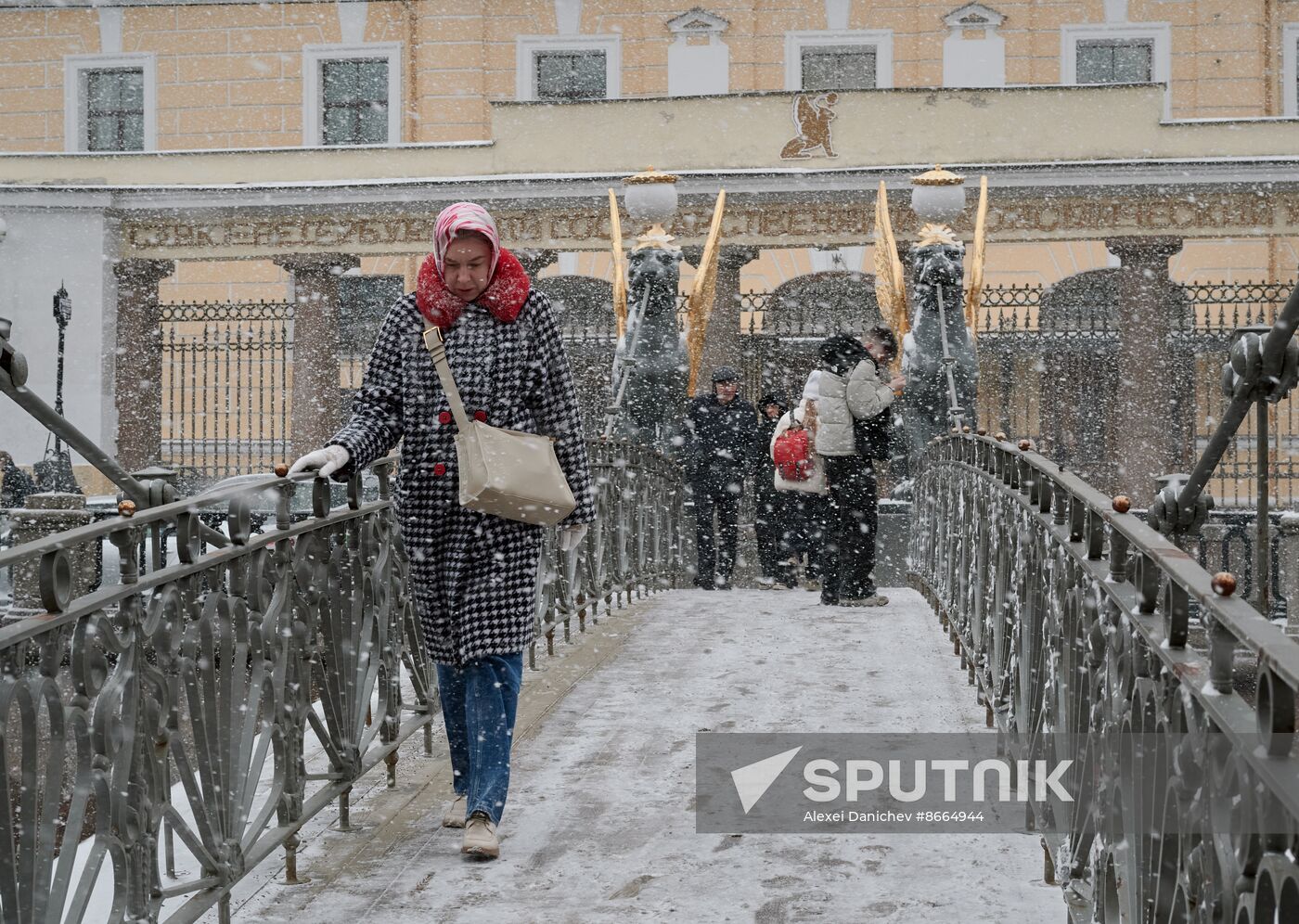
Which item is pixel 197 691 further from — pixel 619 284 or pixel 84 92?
pixel 84 92

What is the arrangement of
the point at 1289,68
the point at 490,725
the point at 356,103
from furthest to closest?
the point at 356,103 < the point at 1289,68 < the point at 490,725

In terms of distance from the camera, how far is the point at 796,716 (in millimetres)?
5617

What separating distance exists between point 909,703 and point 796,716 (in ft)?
1.81

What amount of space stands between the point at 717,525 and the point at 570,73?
48.3ft

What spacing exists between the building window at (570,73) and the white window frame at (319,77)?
2179mm

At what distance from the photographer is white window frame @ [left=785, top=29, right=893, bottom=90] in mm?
24031

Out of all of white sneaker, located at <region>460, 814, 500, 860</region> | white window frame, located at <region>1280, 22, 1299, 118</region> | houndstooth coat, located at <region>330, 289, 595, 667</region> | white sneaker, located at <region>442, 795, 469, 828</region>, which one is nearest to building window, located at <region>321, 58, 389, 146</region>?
white window frame, located at <region>1280, 22, 1299, 118</region>

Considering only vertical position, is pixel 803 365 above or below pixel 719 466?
above

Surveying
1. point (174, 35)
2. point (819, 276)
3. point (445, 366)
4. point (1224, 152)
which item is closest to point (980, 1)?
point (819, 276)

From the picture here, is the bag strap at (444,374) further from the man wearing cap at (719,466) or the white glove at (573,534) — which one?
the man wearing cap at (719,466)

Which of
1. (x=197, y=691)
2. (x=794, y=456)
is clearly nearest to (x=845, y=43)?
(x=794, y=456)

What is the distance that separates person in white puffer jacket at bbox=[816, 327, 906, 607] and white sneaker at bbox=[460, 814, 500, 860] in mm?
5497

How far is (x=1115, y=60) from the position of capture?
78.0 feet

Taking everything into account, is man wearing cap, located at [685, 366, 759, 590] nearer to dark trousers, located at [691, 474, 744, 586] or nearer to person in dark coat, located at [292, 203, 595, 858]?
dark trousers, located at [691, 474, 744, 586]
